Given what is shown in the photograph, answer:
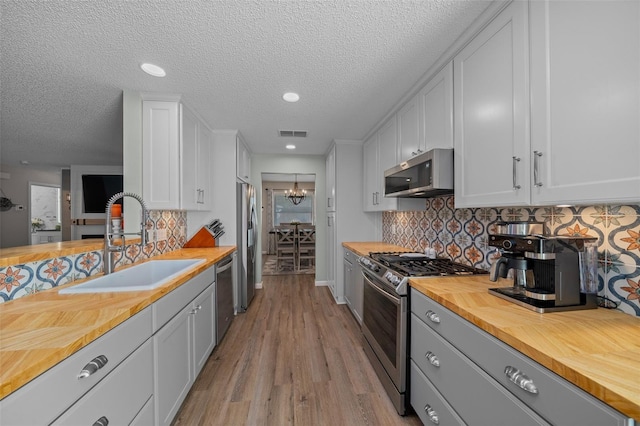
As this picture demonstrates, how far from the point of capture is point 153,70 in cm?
188

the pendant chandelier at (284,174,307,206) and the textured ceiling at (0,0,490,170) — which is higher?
the textured ceiling at (0,0,490,170)

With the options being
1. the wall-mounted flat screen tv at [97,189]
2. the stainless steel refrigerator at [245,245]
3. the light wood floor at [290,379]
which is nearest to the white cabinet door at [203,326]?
the light wood floor at [290,379]

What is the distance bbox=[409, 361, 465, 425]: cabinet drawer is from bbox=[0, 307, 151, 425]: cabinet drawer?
58.9 inches

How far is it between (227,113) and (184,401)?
258 cm

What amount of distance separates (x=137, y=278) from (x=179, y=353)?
2.29 ft

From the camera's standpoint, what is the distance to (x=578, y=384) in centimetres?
66

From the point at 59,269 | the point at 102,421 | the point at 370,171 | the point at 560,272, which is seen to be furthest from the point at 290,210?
the point at 560,272

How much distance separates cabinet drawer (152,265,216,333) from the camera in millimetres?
1347

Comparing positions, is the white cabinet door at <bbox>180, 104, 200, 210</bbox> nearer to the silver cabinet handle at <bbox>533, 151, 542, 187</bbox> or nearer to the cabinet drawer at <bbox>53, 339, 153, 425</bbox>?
the cabinet drawer at <bbox>53, 339, 153, 425</bbox>

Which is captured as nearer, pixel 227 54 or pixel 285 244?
pixel 227 54

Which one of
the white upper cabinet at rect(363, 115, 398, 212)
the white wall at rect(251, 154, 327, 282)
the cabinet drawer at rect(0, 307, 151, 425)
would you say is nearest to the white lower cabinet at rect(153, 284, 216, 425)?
the cabinet drawer at rect(0, 307, 151, 425)

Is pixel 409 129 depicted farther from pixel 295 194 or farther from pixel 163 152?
pixel 295 194

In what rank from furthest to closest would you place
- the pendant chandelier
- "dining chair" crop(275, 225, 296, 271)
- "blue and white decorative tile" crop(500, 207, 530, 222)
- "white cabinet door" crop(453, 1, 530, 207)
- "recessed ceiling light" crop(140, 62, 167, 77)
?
1. the pendant chandelier
2. "dining chair" crop(275, 225, 296, 271)
3. "recessed ceiling light" crop(140, 62, 167, 77)
4. "blue and white decorative tile" crop(500, 207, 530, 222)
5. "white cabinet door" crop(453, 1, 530, 207)

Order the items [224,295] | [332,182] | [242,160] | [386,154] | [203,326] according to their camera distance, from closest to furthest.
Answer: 1. [203,326]
2. [224,295]
3. [386,154]
4. [242,160]
5. [332,182]
